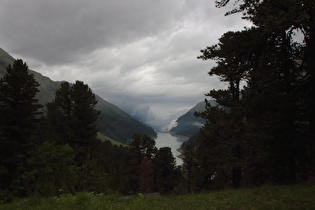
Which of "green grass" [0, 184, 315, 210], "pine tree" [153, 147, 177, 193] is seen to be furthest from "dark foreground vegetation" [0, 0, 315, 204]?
"pine tree" [153, 147, 177, 193]

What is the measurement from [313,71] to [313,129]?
3547 mm

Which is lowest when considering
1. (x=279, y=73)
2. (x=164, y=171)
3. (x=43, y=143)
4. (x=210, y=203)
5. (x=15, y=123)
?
(x=164, y=171)

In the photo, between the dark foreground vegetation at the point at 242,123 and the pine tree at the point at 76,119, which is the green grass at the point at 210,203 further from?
the pine tree at the point at 76,119

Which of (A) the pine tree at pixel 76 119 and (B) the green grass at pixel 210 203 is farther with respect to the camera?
(A) the pine tree at pixel 76 119

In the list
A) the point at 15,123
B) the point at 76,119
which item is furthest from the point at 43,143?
the point at 76,119

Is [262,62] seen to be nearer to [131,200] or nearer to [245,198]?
[245,198]

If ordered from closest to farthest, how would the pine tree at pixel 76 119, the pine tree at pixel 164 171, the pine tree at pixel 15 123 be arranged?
the pine tree at pixel 15 123 → the pine tree at pixel 76 119 → the pine tree at pixel 164 171

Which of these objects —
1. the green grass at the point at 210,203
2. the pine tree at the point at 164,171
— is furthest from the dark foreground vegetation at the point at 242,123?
the pine tree at the point at 164,171

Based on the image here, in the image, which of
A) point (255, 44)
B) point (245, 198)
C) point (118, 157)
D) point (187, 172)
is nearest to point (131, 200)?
point (245, 198)

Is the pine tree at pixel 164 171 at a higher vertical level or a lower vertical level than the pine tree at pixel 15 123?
lower

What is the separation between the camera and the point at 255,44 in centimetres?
1034

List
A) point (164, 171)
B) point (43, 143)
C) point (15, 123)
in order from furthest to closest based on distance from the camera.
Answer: point (164, 171), point (15, 123), point (43, 143)

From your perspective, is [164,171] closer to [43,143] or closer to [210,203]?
[43,143]

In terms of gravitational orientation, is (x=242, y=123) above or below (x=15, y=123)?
above
